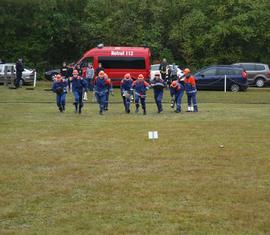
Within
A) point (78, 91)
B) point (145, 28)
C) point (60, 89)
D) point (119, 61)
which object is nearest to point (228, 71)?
point (119, 61)

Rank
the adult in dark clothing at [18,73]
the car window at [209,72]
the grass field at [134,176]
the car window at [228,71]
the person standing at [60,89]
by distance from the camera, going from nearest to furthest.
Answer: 1. the grass field at [134,176]
2. the person standing at [60,89]
3. the adult in dark clothing at [18,73]
4. the car window at [228,71]
5. the car window at [209,72]

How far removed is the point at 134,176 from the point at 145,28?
39.7m

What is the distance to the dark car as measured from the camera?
121 feet

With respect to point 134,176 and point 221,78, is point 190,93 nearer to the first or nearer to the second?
point 221,78

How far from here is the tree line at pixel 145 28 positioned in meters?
49.1

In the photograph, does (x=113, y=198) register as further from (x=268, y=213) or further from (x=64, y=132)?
(x=64, y=132)

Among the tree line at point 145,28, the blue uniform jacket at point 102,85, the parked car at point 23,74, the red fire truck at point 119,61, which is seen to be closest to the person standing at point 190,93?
the blue uniform jacket at point 102,85

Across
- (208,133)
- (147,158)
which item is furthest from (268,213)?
(208,133)

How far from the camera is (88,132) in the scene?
18016 mm

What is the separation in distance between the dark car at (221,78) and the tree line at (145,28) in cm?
1169

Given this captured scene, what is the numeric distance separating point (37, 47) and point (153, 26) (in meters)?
9.97

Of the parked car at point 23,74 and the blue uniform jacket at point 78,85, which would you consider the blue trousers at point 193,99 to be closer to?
the blue uniform jacket at point 78,85

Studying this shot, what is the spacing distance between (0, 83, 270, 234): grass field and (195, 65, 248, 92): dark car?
15.1 meters

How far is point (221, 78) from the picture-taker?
3681 cm
